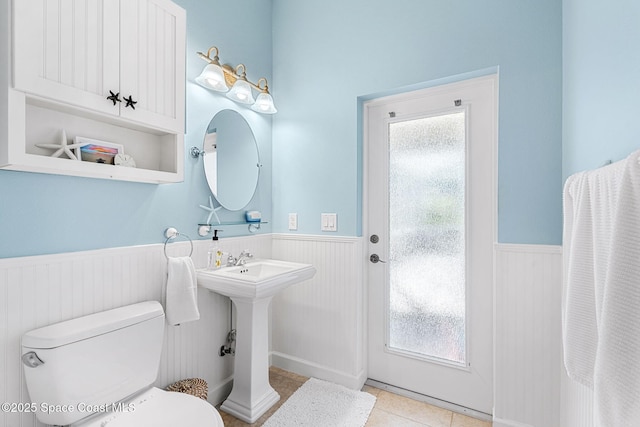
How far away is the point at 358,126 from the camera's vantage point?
215 cm

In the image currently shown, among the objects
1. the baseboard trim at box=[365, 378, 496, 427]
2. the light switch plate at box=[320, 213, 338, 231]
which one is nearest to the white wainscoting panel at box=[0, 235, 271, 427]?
the light switch plate at box=[320, 213, 338, 231]

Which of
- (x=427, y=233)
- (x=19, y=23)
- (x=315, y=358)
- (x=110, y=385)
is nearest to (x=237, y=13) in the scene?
(x=19, y=23)

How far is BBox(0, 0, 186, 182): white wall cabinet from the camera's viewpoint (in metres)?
1.05

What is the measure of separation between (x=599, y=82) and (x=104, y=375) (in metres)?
2.19

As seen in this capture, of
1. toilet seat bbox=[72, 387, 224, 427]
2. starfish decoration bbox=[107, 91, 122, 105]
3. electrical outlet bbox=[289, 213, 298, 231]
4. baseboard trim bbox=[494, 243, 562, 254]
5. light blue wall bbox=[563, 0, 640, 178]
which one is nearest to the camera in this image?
light blue wall bbox=[563, 0, 640, 178]

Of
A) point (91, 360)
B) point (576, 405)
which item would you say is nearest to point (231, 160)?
point (91, 360)

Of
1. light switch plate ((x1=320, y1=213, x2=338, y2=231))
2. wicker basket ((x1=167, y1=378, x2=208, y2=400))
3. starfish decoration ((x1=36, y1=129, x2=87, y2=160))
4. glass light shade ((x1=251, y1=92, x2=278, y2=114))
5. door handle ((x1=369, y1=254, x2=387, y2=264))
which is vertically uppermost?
glass light shade ((x1=251, y1=92, x2=278, y2=114))

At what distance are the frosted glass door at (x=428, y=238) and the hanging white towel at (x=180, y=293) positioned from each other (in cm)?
131

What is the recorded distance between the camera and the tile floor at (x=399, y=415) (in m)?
1.78

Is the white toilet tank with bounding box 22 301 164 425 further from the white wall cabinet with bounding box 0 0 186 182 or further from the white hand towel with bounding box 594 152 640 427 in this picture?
the white hand towel with bounding box 594 152 640 427

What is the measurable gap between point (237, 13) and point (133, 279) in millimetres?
1910

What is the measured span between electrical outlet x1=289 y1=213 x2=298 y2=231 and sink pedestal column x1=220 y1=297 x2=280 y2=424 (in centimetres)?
68

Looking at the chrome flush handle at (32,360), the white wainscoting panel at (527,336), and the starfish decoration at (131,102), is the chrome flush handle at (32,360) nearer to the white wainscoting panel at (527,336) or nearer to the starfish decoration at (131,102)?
the starfish decoration at (131,102)

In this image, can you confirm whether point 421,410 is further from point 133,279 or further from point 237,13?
point 237,13
